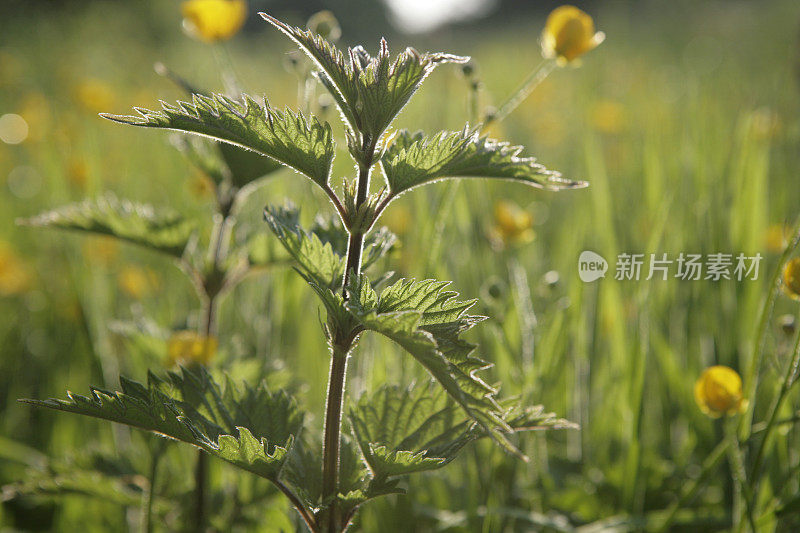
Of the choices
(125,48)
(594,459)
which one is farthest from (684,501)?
(125,48)

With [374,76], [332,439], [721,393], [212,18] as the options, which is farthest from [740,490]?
[212,18]

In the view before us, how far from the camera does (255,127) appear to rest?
46cm

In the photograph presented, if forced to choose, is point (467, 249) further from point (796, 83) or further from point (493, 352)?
point (796, 83)

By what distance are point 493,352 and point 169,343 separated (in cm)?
53

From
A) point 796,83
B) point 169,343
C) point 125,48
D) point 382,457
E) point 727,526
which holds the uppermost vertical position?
point 125,48

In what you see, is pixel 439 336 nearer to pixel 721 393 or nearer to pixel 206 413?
pixel 206 413

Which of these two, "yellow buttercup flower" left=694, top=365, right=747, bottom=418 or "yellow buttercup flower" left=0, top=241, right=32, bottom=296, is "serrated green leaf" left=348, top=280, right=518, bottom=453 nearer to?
"yellow buttercup flower" left=694, top=365, right=747, bottom=418

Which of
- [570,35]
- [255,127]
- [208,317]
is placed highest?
[570,35]

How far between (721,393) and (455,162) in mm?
454

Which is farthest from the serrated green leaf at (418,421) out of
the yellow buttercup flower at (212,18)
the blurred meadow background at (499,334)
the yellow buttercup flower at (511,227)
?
the yellow buttercup flower at (212,18)

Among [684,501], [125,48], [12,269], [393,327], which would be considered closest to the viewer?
[393,327]

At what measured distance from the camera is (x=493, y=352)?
1.09m

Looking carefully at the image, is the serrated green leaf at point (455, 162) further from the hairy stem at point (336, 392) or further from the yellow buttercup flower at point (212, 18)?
the yellow buttercup flower at point (212, 18)

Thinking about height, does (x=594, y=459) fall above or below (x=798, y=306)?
below
